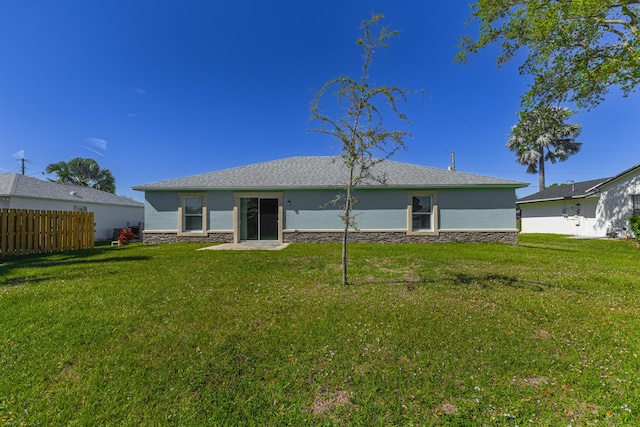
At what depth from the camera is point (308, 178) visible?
13.5 meters

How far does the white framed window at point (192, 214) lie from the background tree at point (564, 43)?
14.5m

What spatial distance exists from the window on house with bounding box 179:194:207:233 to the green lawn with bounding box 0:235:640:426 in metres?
7.57

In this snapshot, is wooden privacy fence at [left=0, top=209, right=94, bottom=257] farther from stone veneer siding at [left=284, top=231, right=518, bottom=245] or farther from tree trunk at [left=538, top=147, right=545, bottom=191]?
tree trunk at [left=538, top=147, right=545, bottom=191]

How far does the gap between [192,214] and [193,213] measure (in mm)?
71

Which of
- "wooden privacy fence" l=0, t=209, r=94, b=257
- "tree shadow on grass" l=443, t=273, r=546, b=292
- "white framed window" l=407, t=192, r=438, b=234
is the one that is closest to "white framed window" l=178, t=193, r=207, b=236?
"wooden privacy fence" l=0, t=209, r=94, b=257

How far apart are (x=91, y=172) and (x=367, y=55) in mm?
30815

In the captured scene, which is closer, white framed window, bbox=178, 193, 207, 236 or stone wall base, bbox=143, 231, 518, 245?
stone wall base, bbox=143, 231, 518, 245

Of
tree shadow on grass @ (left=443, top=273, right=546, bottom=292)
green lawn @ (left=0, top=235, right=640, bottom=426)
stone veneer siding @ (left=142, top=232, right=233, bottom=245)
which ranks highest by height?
stone veneer siding @ (left=142, top=232, right=233, bottom=245)

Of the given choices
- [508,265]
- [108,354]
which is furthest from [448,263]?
[108,354]

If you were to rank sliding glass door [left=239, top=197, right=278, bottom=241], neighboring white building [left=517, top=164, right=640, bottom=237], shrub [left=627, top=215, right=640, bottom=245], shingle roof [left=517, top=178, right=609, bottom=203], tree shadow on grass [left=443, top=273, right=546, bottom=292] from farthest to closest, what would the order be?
1. shingle roof [left=517, top=178, right=609, bottom=203]
2. neighboring white building [left=517, top=164, right=640, bottom=237]
3. sliding glass door [left=239, top=197, right=278, bottom=241]
4. shrub [left=627, top=215, right=640, bottom=245]
5. tree shadow on grass [left=443, top=273, right=546, bottom=292]

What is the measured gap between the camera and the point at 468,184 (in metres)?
12.4

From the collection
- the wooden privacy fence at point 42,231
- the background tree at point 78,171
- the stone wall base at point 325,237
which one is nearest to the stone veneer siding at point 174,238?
the stone wall base at point 325,237

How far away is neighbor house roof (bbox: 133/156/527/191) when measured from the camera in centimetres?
1260

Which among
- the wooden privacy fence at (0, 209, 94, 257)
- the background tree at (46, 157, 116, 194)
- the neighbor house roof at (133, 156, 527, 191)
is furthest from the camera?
the background tree at (46, 157, 116, 194)
